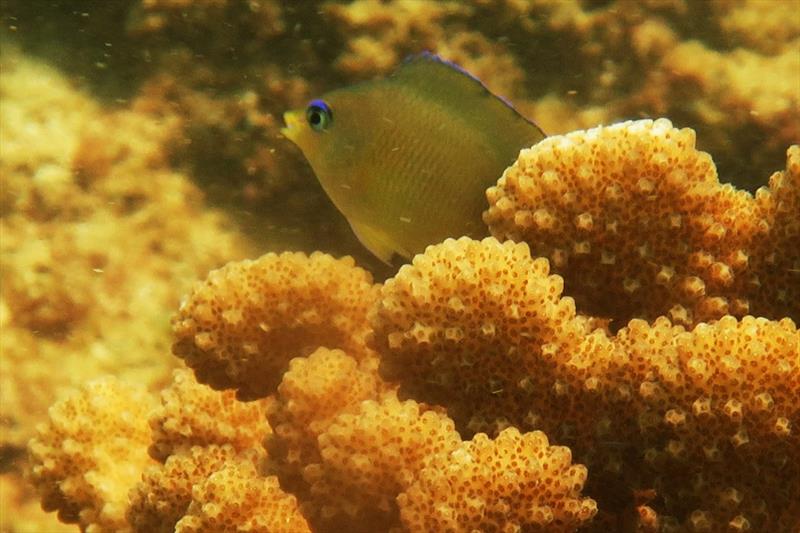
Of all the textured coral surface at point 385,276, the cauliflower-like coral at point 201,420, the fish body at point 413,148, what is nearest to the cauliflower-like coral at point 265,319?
the textured coral surface at point 385,276

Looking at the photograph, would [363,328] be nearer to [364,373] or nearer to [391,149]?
[364,373]

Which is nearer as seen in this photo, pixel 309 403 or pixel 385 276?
pixel 309 403

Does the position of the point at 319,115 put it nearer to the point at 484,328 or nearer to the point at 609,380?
the point at 484,328

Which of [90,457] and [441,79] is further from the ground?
[441,79]

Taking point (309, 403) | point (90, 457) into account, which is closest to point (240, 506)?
point (309, 403)

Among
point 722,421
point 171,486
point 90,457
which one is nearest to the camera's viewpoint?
point 722,421
